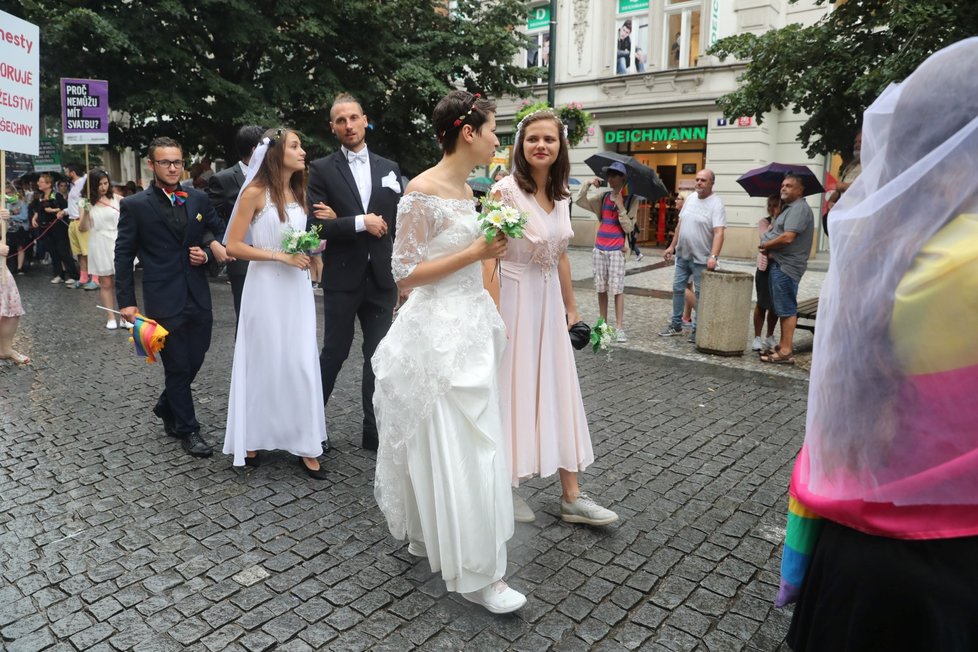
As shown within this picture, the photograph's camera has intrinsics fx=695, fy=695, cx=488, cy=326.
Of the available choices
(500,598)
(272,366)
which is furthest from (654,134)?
(500,598)

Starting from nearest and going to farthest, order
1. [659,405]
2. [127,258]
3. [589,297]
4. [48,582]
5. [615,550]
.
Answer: [48,582], [615,550], [127,258], [659,405], [589,297]

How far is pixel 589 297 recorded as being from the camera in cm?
1216

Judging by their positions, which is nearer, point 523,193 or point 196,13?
point 523,193

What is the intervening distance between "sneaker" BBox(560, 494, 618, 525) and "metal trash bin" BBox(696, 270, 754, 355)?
4.53 m

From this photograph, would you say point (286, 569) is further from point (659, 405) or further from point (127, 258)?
point (659, 405)

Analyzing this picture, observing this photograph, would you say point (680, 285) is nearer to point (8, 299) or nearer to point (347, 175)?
point (347, 175)

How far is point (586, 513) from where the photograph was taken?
3.65m

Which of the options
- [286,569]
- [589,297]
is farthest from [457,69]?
[286,569]

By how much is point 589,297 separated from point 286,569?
945 centimetres

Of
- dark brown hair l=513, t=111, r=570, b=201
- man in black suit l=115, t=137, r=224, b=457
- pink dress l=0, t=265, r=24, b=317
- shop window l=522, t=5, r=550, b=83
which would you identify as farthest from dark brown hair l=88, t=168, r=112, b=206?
shop window l=522, t=5, r=550, b=83

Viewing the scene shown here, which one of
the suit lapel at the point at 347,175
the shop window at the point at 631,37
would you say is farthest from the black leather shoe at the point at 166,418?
the shop window at the point at 631,37

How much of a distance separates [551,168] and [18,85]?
5142 mm

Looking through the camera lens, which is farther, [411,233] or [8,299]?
[8,299]

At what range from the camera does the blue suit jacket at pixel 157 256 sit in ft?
14.9
